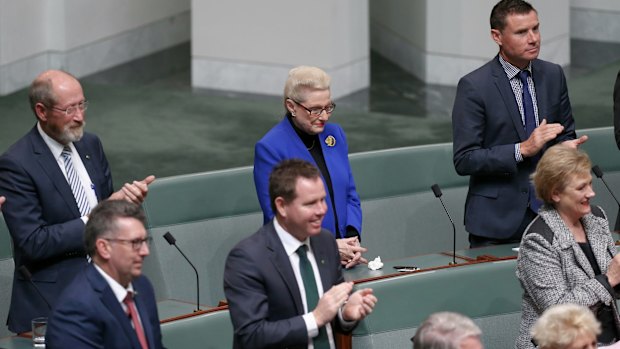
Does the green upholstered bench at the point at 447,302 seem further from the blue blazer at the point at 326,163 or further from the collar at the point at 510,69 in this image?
the collar at the point at 510,69

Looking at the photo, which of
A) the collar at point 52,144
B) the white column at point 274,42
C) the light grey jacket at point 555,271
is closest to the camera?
the light grey jacket at point 555,271

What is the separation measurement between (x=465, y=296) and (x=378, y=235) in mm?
1419

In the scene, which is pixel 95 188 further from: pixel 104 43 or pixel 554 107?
pixel 104 43

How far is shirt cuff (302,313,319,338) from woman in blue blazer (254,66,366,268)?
1.11 meters

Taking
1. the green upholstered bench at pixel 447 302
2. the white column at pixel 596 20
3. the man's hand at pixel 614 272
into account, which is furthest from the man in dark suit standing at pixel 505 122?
the white column at pixel 596 20

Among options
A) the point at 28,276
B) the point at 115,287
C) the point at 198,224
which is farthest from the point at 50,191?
the point at 198,224

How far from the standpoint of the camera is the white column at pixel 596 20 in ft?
38.0

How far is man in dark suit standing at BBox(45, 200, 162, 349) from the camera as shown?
3686 mm

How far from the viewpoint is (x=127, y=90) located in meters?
10.6

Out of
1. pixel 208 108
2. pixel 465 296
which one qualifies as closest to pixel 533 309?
pixel 465 296

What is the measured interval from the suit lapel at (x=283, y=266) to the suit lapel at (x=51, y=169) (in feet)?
3.20

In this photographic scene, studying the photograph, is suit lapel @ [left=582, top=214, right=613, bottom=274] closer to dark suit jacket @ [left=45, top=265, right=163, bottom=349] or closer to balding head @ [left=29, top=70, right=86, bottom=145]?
dark suit jacket @ [left=45, top=265, right=163, bottom=349]

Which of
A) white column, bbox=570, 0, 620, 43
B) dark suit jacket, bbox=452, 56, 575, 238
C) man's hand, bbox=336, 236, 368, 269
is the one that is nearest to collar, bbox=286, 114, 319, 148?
man's hand, bbox=336, 236, 368, 269

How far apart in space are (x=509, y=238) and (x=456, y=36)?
5.08 m
